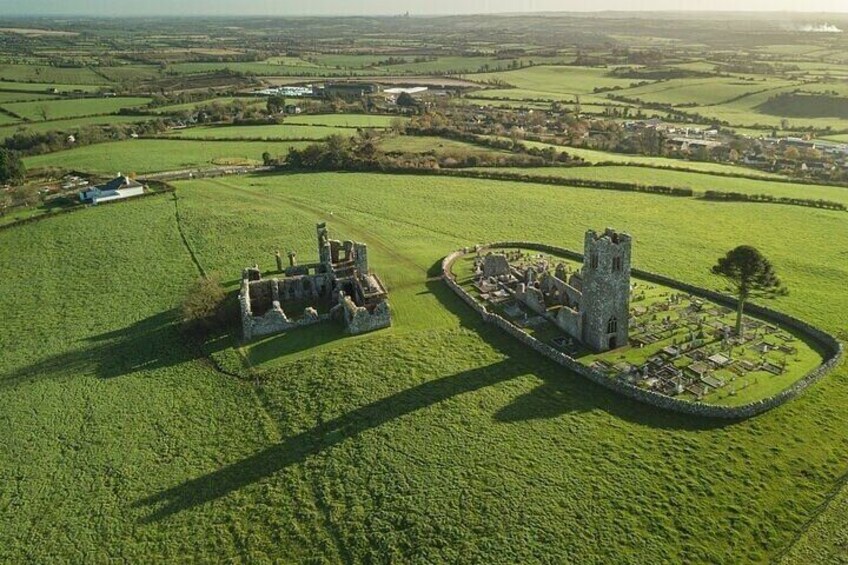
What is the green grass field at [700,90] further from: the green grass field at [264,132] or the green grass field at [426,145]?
the green grass field at [264,132]

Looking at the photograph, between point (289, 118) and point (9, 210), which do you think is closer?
point (9, 210)

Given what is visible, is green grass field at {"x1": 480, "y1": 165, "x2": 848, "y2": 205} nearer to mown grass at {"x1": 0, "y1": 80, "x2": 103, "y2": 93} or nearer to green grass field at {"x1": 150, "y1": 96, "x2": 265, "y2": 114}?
green grass field at {"x1": 150, "y1": 96, "x2": 265, "y2": 114}

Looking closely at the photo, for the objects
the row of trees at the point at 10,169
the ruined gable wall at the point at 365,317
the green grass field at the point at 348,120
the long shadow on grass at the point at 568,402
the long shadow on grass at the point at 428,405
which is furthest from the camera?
the green grass field at the point at 348,120

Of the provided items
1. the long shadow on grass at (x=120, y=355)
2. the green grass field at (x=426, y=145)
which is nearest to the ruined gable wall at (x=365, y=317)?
the long shadow on grass at (x=120, y=355)

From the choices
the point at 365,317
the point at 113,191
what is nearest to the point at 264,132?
the point at 113,191

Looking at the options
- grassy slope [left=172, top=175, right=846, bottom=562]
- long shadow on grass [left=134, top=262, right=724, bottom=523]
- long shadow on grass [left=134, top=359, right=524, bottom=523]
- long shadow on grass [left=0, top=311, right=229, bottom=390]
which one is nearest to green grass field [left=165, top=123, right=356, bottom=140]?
long shadow on grass [left=0, top=311, right=229, bottom=390]

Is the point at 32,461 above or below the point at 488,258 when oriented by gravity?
below

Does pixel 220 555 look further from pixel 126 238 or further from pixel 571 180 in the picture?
pixel 571 180

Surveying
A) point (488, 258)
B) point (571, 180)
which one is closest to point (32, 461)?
point (488, 258)
